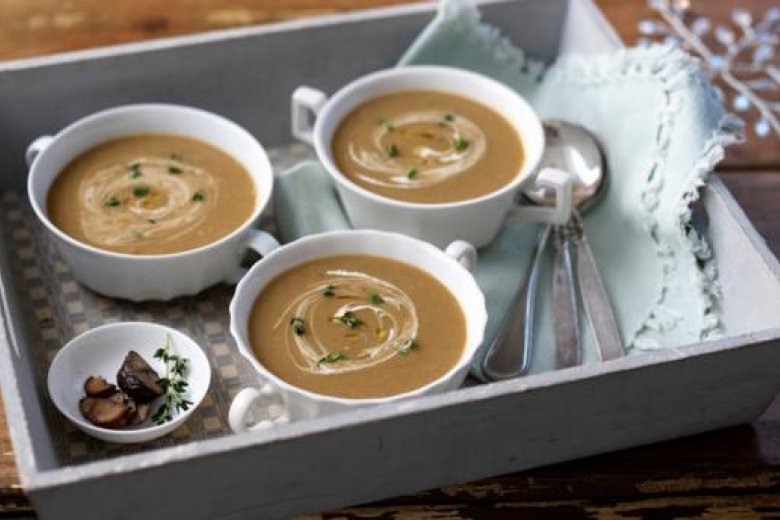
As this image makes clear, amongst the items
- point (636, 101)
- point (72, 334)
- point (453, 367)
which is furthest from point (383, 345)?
point (636, 101)

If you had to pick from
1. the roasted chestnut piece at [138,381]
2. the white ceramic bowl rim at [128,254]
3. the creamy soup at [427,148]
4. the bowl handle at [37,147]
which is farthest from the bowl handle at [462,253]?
the bowl handle at [37,147]

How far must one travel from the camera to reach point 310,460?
3.55 ft

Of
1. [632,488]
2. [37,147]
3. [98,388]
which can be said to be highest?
[37,147]

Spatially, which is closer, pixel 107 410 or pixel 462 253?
pixel 107 410

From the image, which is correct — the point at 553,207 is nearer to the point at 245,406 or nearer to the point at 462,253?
the point at 462,253

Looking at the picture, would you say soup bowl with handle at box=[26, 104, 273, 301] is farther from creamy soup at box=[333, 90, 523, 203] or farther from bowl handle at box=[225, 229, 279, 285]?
creamy soup at box=[333, 90, 523, 203]

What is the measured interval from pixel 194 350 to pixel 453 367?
0.28 metres

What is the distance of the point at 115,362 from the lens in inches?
50.3

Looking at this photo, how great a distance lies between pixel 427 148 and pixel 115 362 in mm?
472

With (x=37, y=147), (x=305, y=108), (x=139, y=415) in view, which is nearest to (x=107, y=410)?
(x=139, y=415)

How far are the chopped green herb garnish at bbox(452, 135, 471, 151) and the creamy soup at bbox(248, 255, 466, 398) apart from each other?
23 cm

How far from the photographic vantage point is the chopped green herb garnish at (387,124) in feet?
4.98

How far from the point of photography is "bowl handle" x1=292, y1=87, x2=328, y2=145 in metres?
1.49

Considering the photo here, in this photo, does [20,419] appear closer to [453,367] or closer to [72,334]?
[72,334]
